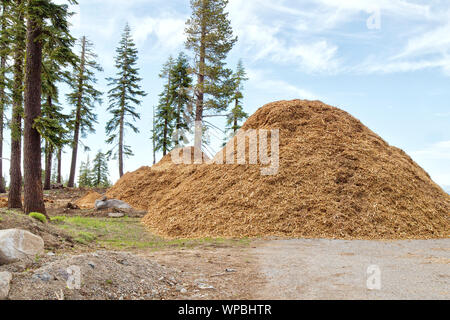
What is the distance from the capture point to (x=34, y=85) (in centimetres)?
1094

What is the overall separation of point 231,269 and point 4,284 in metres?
3.36

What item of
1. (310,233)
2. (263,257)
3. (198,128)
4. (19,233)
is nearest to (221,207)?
(310,233)

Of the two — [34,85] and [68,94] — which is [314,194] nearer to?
[34,85]

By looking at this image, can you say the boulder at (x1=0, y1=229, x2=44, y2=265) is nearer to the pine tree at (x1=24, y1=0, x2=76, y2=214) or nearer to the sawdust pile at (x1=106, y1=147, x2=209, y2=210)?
the pine tree at (x1=24, y1=0, x2=76, y2=214)

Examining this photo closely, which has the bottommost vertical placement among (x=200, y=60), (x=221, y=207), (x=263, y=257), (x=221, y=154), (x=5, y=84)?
(x=263, y=257)

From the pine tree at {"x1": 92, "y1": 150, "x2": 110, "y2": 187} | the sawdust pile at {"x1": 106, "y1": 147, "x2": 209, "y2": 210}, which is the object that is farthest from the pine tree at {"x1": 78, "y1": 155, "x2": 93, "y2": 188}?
the sawdust pile at {"x1": 106, "y1": 147, "x2": 209, "y2": 210}

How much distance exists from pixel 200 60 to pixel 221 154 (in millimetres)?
10829

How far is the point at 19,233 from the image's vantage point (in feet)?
16.6

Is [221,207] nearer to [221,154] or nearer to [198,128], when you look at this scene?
[221,154]

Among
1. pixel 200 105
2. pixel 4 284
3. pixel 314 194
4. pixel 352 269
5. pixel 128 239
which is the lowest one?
pixel 128 239

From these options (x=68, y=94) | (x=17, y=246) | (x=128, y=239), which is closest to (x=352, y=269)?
(x=17, y=246)

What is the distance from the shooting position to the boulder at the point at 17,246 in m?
4.63

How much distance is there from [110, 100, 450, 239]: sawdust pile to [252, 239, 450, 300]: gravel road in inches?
38.6
